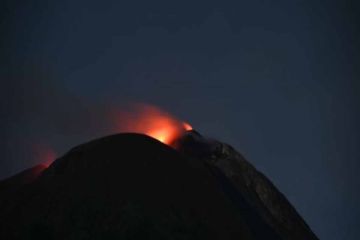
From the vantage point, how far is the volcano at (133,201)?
38219 mm

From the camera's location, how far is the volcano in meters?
38.2

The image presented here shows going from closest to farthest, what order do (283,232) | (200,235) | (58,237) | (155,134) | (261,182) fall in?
(58,237) < (200,235) < (283,232) < (261,182) < (155,134)

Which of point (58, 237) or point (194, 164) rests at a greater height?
point (194, 164)

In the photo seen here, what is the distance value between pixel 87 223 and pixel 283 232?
35.4 meters

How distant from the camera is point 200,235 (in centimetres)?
3931

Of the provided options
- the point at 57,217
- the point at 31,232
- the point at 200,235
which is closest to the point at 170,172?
the point at 200,235

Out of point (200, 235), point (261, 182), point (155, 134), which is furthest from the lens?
point (155, 134)

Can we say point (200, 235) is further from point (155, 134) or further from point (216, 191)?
point (155, 134)

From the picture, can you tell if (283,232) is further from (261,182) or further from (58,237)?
(58,237)

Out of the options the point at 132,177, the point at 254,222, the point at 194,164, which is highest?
the point at 194,164

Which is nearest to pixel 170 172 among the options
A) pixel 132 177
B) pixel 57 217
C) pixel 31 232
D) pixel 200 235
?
pixel 132 177

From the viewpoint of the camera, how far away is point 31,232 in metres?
36.9

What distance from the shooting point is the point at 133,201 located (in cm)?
4266

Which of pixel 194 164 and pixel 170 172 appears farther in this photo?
pixel 194 164
